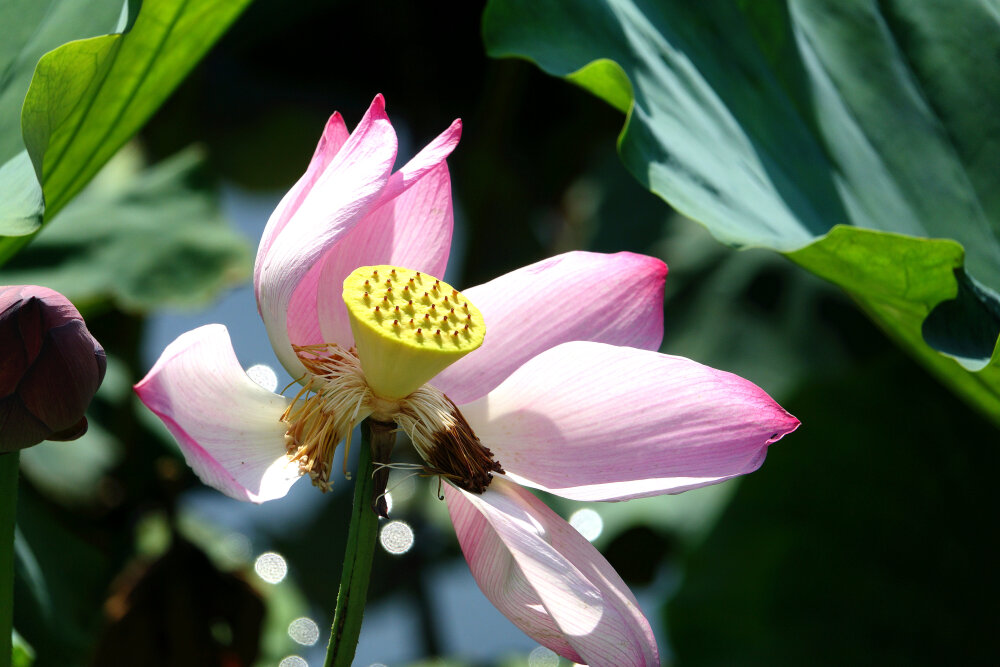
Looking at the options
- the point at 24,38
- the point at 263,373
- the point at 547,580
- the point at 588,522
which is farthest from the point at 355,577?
the point at 263,373

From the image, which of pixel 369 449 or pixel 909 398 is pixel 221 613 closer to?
pixel 369 449

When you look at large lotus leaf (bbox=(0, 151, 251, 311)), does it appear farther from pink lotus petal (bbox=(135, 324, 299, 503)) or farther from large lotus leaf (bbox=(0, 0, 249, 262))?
pink lotus petal (bbox=(135, 324, 299, 503))

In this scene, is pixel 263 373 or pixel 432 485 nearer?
pixel 432 485

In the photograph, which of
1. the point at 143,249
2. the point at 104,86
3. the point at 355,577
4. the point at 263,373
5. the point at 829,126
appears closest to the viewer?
the point at 355,577

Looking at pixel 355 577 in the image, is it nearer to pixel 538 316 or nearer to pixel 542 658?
pixel 538 316

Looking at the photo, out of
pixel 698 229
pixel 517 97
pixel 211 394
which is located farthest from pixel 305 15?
pixel 211 394

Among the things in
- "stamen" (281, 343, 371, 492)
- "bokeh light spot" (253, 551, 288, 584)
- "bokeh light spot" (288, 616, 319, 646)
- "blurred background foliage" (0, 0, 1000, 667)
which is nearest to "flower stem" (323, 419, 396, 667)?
"stamen" (281, 343, 371, 492)
